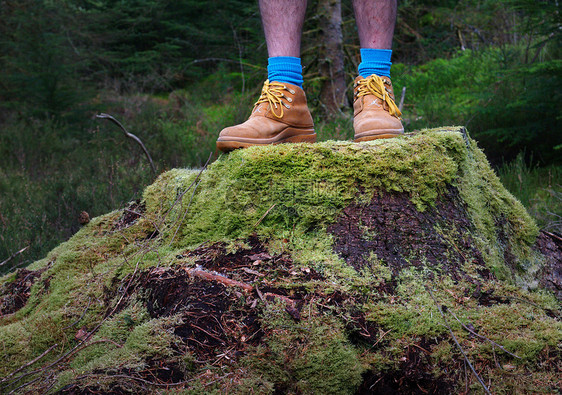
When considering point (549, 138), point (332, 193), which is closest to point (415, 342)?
point (332, 193)

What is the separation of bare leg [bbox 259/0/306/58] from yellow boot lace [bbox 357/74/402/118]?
0.46 m

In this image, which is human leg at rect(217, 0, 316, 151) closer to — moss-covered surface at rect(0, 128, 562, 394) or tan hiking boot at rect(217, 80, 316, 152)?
tan hiking boot at rect(217, 80, 316, 152)

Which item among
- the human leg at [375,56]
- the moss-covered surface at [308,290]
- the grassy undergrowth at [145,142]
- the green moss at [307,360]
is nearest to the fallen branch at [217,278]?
the moss-covered surface at [308,290]

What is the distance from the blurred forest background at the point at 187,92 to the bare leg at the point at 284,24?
2027 mm

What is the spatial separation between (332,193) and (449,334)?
78cm

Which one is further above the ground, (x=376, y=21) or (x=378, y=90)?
(x=376, y=21)

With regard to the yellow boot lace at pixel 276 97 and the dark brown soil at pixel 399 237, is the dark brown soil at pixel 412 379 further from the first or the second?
the yellow boot lace at pixel 276 97

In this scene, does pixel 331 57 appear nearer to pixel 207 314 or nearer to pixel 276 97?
pixel 276 97

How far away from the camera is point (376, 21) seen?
2502 mm

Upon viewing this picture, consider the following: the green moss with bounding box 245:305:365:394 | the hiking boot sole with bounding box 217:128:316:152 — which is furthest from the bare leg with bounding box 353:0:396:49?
the green moss with bounding box 245:305:365:394

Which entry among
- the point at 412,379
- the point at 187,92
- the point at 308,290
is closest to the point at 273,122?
the point at 308,290

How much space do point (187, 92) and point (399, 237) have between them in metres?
9.80

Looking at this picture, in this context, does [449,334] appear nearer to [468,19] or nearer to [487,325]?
[487,325]

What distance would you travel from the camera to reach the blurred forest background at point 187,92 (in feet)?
15.1
